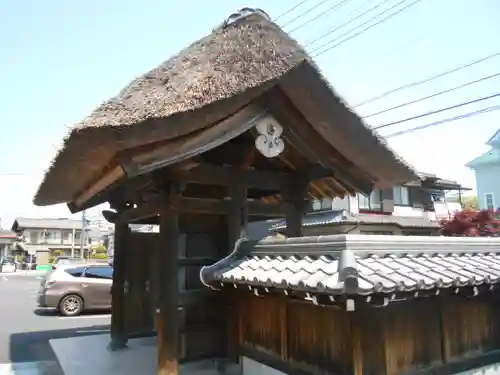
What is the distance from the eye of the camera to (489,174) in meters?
25.7

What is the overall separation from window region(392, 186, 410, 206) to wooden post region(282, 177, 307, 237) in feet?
58.2

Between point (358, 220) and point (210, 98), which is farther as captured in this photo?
point (358, 220)

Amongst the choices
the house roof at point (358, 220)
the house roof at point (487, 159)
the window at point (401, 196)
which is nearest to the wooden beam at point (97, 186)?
the house roof at point (358, 220)

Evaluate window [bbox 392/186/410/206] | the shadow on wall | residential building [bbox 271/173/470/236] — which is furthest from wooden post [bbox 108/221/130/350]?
window [bbox 392/186/410/206]

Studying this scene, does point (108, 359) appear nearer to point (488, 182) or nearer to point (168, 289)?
point (168, 289)

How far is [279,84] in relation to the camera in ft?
14.5

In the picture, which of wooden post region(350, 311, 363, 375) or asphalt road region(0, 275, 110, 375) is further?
asphalt road region(0, 275, 110, 375)

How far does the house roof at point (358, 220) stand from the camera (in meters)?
18.3

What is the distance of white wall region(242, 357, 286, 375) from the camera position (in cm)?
437

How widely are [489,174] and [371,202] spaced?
33.7ft

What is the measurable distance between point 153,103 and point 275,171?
221 cm

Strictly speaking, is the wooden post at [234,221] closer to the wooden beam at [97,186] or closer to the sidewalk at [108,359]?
the sidewalk at [108,359]

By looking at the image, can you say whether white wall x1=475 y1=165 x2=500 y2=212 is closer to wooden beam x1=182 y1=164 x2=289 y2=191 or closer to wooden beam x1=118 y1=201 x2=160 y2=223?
wooden beam x1=182 y1=164 x2=289 y2=191

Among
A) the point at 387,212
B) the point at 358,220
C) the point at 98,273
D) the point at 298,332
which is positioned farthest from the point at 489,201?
the point at 298,332
